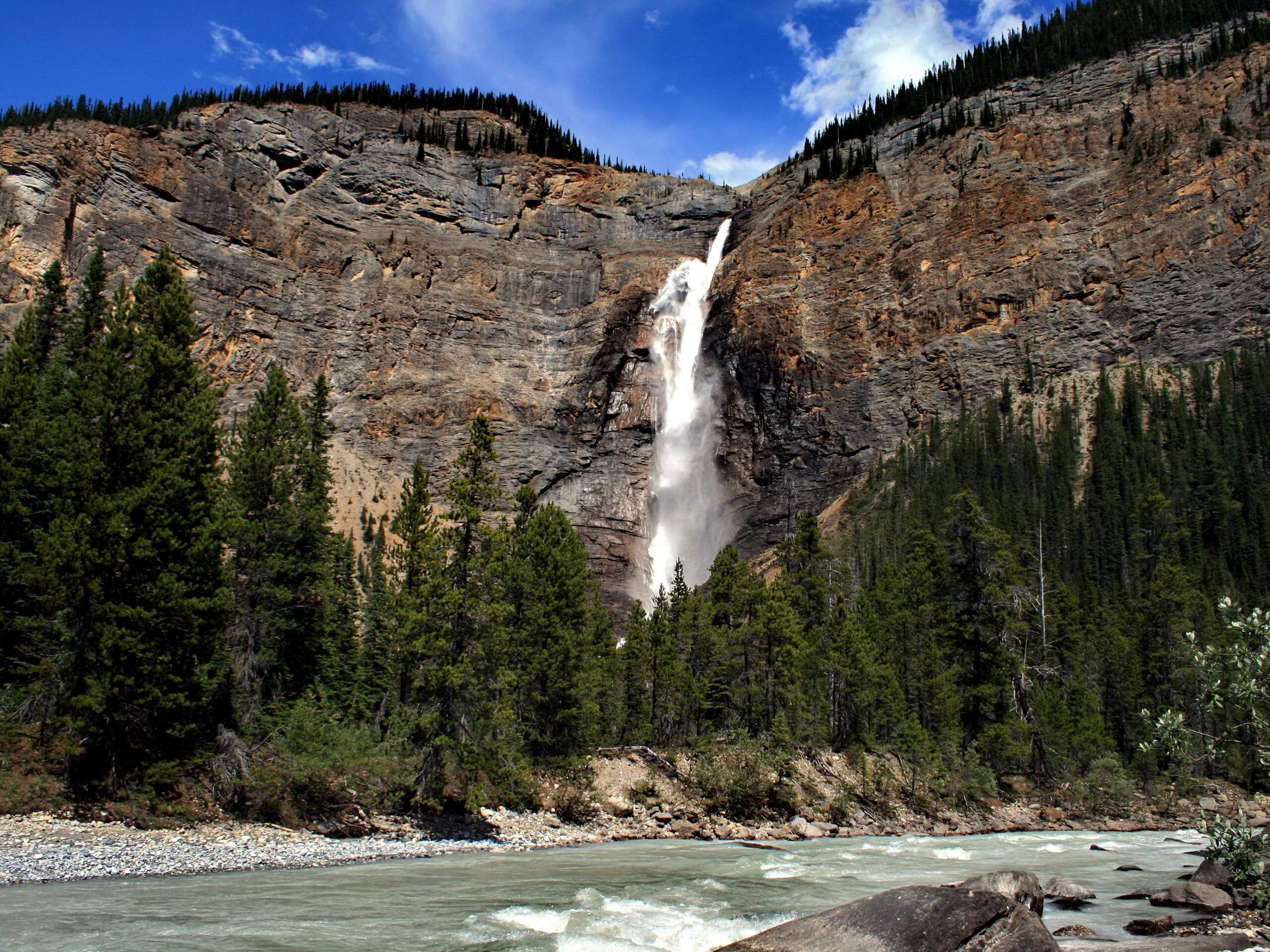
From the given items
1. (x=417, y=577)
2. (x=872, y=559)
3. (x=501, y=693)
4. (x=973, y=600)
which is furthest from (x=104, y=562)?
(x=872, y=559)

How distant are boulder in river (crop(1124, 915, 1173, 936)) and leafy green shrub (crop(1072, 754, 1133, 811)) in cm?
2809

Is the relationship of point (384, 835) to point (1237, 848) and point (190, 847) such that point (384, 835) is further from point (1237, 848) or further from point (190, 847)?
point (1237, 848)

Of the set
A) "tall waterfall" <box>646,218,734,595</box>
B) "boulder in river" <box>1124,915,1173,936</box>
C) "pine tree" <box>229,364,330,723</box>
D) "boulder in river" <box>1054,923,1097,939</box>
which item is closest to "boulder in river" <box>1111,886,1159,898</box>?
"boulder in river" <box>1124,915,1173,936</box>

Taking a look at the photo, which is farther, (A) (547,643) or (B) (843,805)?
(A) (547,643)

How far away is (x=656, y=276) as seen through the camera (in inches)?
4178

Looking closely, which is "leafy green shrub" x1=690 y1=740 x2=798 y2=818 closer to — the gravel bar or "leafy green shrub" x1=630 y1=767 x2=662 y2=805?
"leafy green shrub" x1=630 y1=767 x2=662 y2=805

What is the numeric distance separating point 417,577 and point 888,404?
236ft

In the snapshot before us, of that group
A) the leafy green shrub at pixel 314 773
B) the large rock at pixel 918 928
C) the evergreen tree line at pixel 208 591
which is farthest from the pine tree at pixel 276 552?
the large rock at pixel 918 928

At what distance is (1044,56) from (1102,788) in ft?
351

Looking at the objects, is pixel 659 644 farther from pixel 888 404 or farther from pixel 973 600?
pixel 888 404

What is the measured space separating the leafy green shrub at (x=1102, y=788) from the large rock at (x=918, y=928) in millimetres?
32916

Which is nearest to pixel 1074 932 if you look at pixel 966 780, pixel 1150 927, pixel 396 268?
pixel 1150 927

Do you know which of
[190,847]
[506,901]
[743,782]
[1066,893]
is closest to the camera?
[506,901]

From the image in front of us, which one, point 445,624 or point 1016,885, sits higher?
point 445,624
